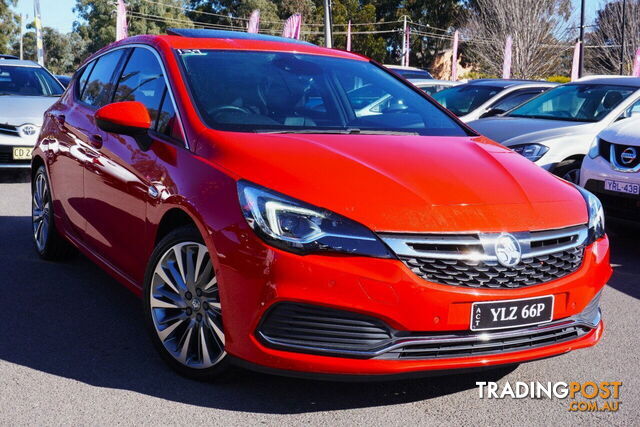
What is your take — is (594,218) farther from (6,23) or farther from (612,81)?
(6,23)

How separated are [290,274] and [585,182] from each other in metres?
4.69

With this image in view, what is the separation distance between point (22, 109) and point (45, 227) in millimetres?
4742

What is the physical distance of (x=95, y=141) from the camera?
4742 millimetres

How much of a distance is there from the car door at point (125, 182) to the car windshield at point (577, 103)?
18.4ft

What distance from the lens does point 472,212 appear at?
3.28m

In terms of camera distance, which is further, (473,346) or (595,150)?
(595,150)

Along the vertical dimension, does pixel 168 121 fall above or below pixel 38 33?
above

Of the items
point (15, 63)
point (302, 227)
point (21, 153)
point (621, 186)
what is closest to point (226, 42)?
point (302, 227)

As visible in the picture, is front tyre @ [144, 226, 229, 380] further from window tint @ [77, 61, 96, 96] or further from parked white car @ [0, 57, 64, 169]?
parked white car @ [0, 57, 64, 169]

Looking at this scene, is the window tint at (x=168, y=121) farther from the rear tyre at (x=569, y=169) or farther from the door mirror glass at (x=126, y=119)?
the rear tyre at (x=569, y=169)

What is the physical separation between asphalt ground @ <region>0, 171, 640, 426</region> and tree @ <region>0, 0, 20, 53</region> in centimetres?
6884

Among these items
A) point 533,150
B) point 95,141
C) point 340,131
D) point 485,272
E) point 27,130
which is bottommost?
point 27,130

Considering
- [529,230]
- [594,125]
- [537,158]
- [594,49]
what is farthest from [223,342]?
[594,49]

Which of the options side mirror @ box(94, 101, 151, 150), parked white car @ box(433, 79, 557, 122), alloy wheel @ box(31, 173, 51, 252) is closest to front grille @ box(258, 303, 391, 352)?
side mirror @ box(94, 101, 151, 150)
